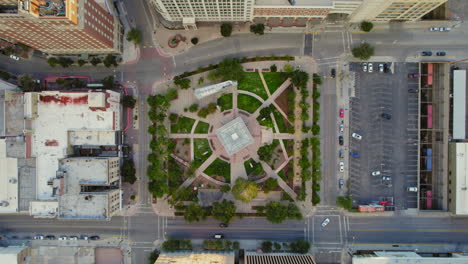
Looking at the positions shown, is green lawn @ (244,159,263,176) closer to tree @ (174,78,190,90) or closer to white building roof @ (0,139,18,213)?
tree @ (174,78,190,90)

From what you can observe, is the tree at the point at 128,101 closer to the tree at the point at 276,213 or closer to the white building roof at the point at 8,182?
the white building roof at the point at 8,182

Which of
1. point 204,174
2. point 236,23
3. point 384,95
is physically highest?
point 236,23

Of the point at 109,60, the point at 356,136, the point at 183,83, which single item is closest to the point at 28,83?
the point at 109,60

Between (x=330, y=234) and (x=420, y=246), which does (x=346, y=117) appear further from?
(x=420, y=246)

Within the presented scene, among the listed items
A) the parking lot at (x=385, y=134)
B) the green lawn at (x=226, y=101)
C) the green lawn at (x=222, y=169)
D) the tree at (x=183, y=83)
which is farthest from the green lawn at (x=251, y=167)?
the tree at (x=183, y=83)

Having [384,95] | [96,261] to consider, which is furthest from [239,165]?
[96,261]

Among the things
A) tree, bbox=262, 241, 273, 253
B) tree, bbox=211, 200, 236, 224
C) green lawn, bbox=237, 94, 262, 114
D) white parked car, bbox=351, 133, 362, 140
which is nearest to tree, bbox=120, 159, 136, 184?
tree, bbox=211, 200, 236, 224

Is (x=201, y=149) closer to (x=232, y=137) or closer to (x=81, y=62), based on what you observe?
(x=232, y=137)
